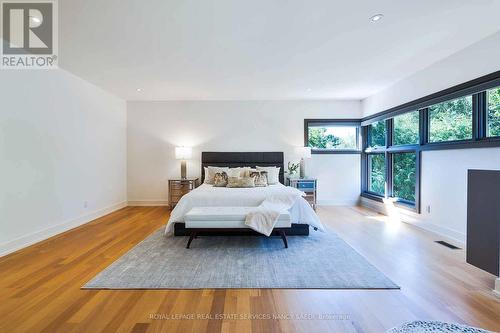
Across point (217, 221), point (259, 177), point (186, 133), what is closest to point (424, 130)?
point (259, 177)

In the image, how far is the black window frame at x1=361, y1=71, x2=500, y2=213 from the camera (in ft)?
9.88

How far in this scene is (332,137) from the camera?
609 cm

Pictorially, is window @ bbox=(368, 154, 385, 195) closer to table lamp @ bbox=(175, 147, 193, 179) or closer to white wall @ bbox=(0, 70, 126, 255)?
table lamp @ bbox=(175, 147, 193, 179)

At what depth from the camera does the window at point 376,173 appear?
17.4ft

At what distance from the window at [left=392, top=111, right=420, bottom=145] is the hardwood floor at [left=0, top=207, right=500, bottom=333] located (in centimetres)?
214

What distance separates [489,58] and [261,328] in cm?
391

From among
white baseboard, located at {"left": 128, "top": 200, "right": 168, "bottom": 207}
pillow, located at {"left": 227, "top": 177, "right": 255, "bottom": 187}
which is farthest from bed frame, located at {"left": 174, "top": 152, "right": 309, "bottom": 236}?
white baseboard, located at {"left": 128, "top": 200, "right": 168, "bottom": 207}

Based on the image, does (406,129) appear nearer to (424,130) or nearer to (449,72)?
(424,130)

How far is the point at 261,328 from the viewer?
5.55 ft

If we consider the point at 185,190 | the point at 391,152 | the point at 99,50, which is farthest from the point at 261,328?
the point at 391,152

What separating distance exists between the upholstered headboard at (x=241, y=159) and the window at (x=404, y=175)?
2393 mm

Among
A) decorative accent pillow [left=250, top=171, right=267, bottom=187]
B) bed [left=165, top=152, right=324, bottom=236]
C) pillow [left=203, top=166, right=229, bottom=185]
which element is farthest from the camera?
pillow [left=203, top=166, right=229, bottom=185]

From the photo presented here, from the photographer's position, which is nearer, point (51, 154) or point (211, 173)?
point (51, 154)

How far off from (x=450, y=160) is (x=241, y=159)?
3908 millimetres
